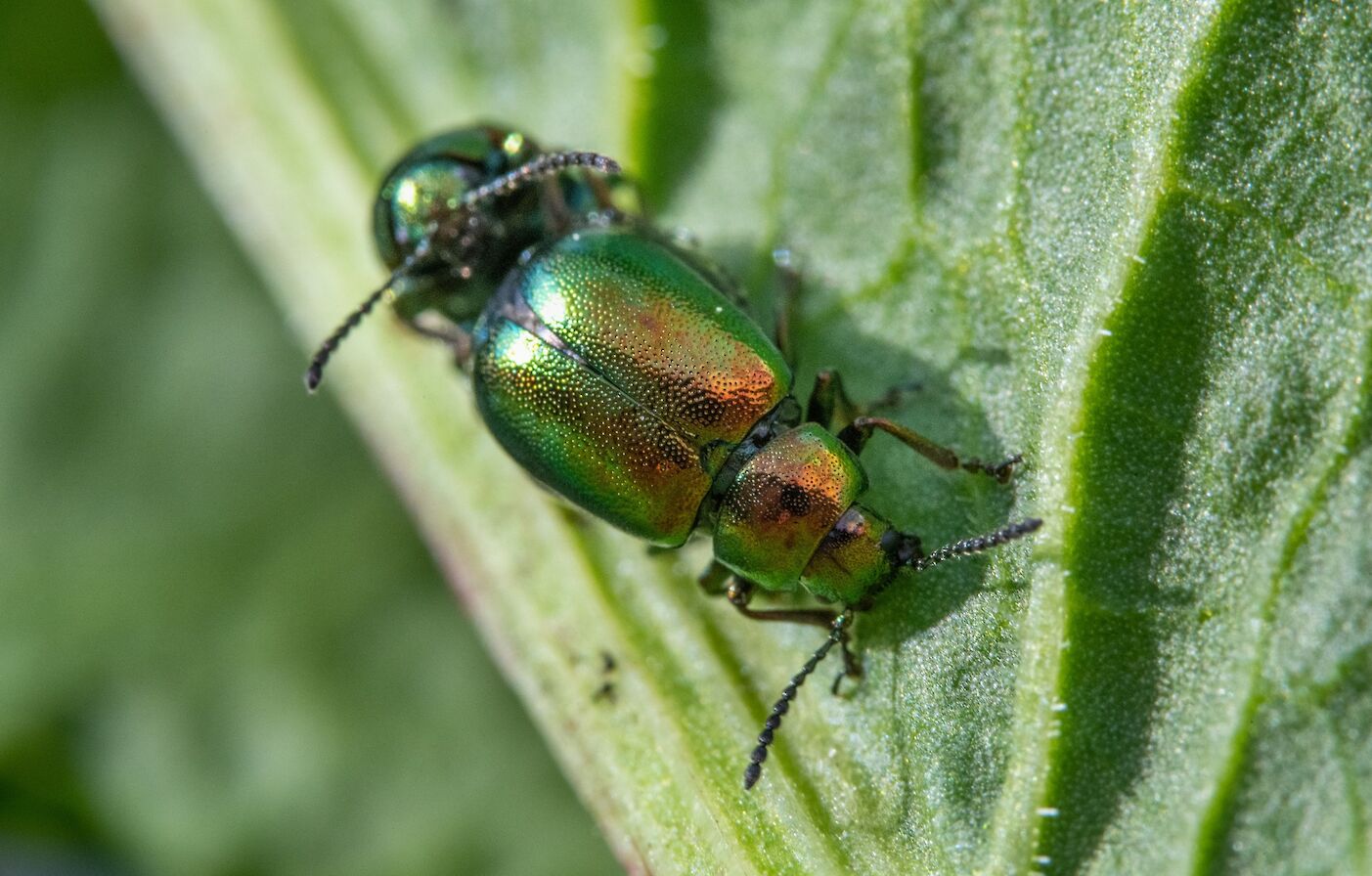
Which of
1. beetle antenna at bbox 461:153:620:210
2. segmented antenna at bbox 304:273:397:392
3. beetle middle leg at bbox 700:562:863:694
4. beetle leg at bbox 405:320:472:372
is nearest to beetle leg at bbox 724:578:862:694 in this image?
beetle middle leg at bbox 700:562:863:694

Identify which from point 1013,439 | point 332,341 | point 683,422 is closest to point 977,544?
point 1013,439

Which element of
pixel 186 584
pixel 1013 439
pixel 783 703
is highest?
pixel 1013 439

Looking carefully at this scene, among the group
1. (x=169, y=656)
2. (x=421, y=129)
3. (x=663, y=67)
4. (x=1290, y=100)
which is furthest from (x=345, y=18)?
(x=1290, y=100)

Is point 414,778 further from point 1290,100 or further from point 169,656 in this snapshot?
point 1290,100

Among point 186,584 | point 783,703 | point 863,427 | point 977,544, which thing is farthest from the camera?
point 186,584

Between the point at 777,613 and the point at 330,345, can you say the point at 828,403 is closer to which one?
the point at 777,613

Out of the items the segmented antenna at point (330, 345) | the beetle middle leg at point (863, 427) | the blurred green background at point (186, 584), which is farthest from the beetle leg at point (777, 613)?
the blurred green background at point (186, 584)
